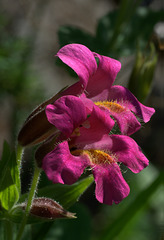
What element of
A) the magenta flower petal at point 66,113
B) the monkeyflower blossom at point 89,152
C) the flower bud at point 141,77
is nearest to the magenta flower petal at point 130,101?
the monkeyflower blossom at point 89,152

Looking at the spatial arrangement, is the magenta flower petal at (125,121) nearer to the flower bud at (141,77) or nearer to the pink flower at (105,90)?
the pink flower at (105,90)

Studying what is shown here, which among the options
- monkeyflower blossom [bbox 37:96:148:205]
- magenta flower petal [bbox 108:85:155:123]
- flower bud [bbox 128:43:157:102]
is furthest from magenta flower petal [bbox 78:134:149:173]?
flower bud [bbox 128:43:157:102]

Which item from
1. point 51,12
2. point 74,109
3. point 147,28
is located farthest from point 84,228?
point 51,12

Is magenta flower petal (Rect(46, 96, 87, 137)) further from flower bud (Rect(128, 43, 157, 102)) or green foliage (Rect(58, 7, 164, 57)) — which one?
green foliage (Rect(58, 7, 164, 57))

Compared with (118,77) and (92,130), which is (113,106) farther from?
(118,77)

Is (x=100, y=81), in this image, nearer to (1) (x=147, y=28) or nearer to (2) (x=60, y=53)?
(2) (x=60, y=53)

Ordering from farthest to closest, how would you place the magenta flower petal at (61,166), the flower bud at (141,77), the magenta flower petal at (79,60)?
the flower bud at (141,77)
the magenta flower petal at (79,60)
the magenta flower petal at (61,166)

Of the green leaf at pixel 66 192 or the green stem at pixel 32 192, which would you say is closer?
the green stem at pixel 32 192
